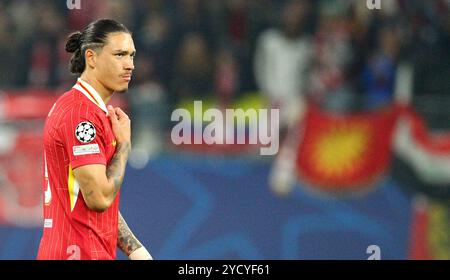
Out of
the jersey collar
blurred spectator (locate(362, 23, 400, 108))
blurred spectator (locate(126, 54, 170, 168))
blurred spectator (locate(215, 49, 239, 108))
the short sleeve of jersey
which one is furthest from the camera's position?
blurred spectator (locate(362, 23, 400, 108))

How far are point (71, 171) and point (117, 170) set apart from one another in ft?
0.61

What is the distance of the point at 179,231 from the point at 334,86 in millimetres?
1782

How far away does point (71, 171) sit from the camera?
376 centimetres

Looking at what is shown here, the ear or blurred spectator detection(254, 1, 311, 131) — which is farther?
blurred spectator detection(254, 1, 311, 131)

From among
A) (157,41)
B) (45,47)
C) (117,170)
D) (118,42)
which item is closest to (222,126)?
(157,41)

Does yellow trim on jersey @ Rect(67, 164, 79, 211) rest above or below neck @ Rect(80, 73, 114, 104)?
below

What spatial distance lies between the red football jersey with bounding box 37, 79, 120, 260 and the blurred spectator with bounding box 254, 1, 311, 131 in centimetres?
419

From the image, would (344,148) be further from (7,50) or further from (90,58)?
(90,58)

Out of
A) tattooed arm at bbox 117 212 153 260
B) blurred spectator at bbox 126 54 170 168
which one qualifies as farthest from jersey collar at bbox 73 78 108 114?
blurred spectator at bbox 126 54 170 168

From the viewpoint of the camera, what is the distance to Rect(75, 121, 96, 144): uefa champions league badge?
3725 mm

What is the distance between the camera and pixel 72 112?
375cm

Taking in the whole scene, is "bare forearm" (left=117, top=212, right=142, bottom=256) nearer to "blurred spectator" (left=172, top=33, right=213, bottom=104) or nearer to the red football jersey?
the red football jersey

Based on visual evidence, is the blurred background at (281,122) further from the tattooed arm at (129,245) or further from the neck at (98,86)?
the neck at (98,86)

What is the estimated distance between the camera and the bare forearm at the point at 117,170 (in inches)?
147
